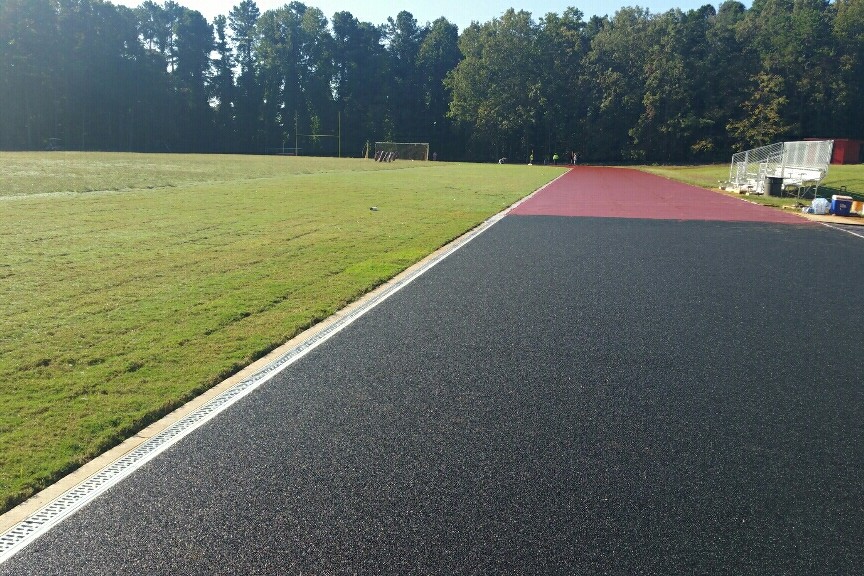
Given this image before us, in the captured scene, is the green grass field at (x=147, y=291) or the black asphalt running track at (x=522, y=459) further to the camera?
the green grass field at (x=147, y=291)

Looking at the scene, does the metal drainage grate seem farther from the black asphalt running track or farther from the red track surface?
the red track surface

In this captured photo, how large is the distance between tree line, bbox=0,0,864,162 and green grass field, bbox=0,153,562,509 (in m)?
66.0

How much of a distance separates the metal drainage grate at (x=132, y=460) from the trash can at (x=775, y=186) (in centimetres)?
2231

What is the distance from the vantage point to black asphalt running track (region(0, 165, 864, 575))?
3119 mm

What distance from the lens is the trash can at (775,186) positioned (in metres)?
24.9

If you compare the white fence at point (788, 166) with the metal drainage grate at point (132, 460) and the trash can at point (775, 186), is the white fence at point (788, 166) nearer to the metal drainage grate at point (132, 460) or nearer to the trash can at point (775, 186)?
the trash can at point (775, 186)

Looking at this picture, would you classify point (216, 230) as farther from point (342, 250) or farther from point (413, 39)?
point (413, 39)

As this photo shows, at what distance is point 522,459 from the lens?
4.03 metres

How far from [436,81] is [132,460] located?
96028mm

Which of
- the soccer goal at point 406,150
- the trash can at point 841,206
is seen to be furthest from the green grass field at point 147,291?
the soccer goal at point 406,150

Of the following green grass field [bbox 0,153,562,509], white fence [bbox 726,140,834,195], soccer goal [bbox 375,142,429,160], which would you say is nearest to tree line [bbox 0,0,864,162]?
soccer goal [bbox 375,142,429,160]

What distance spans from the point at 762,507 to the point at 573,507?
94 centimetres

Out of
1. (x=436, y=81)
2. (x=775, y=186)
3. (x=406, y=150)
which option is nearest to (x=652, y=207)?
(x=775, y=186)

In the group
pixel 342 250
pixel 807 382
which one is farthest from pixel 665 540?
pixel 342 250
